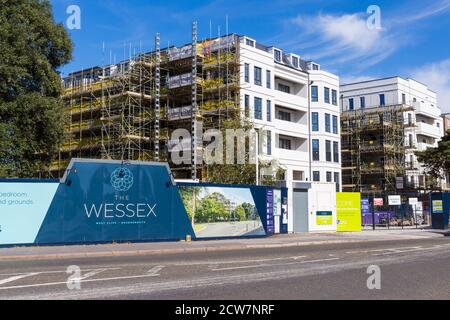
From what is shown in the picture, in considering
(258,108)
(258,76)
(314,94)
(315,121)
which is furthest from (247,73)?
(315,121)

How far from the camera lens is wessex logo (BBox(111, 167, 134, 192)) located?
73.1 feet

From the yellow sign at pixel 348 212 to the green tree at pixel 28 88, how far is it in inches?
703

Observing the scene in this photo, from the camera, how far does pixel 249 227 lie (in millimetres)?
26250

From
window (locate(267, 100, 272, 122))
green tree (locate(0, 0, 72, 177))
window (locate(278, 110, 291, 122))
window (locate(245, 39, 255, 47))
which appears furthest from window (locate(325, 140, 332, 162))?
green tree (locate(0, 0, 72, 177))

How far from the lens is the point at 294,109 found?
193 feet

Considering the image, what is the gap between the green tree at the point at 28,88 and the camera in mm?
31422

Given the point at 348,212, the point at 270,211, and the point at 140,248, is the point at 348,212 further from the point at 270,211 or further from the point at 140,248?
the point at 140,248

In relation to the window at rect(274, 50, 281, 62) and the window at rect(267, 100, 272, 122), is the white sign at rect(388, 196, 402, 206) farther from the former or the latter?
the window at rect(274, 50, 281, 62)

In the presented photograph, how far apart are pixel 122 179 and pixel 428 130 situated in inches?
2524

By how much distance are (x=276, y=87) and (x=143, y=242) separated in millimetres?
37668

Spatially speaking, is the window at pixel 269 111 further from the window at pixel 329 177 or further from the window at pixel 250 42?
the window at pixel 329 177

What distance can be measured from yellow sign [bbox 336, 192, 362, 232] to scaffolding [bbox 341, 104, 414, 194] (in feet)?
118

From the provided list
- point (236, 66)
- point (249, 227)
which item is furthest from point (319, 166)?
point (249, 227)
